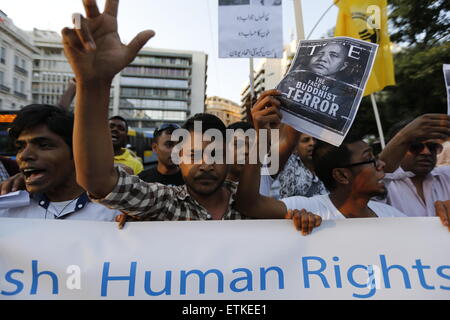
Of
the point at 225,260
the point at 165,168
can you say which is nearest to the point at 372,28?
the point at 165,168

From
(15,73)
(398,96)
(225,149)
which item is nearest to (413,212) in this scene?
(225,149)

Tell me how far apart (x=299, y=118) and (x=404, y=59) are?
10396mm

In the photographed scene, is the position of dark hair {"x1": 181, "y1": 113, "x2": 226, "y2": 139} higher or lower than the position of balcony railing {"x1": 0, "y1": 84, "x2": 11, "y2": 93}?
lower

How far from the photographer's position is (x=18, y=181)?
76.2 inches

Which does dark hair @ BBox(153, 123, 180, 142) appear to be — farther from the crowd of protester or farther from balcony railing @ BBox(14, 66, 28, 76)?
balcony railing @ BBox(14, 66, 28, 76)

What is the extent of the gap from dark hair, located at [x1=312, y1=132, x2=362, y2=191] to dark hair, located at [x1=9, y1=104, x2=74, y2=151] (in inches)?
55.2

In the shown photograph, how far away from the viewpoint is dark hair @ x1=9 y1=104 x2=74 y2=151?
1798 millimetres

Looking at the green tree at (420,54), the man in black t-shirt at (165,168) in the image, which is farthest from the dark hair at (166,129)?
the green tree at (420,54)

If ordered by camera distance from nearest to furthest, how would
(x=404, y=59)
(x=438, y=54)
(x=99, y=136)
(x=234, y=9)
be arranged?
(x=99, y=136)
(x=234, y=9)
(x=438, y=54)
(x=404, y=59)

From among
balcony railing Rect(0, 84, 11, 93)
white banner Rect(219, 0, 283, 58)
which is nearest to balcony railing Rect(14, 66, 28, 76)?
balcony railing Rect(0, 84, 11, 93)

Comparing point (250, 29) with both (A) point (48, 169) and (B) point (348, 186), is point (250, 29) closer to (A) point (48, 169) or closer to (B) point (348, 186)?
(B) point (348, 186)

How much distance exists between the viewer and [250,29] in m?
→ 3.29

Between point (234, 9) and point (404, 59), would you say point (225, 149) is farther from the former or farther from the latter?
point (404, 59)

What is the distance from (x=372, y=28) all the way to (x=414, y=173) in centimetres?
163
